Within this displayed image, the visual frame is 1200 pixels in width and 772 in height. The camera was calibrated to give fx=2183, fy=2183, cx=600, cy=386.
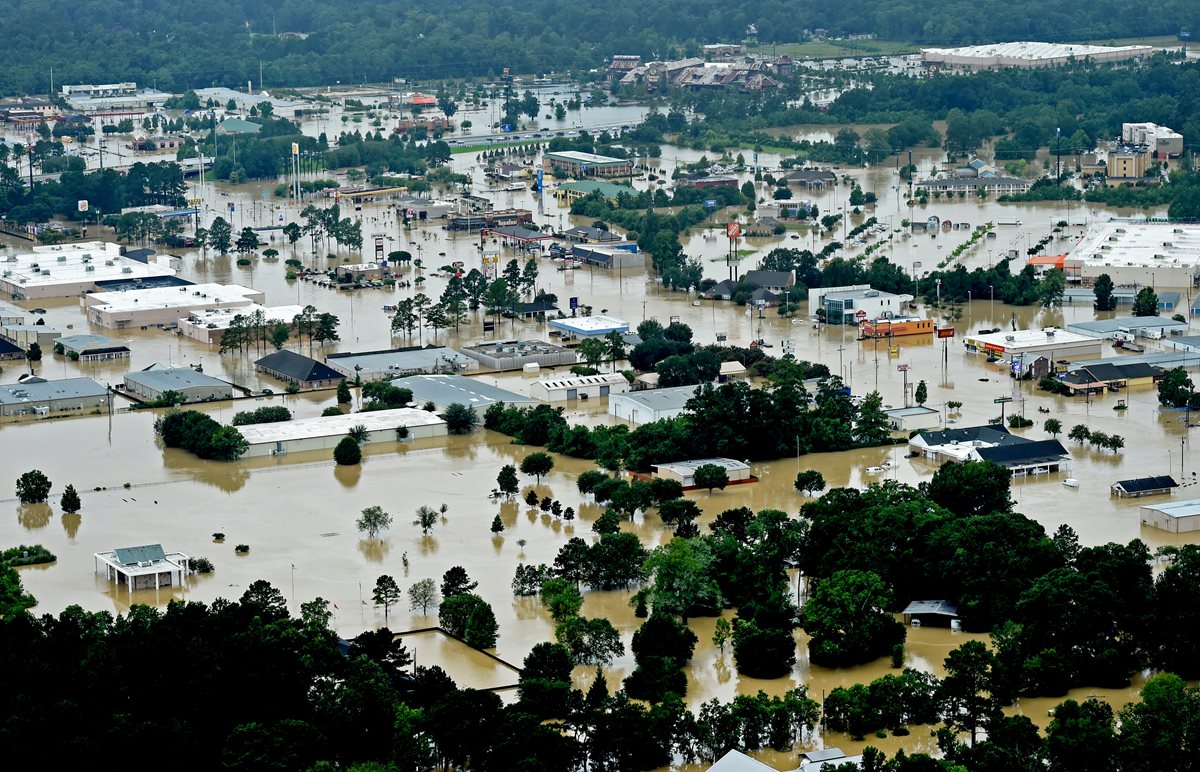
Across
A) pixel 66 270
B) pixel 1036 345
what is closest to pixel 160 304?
pixel 66 270

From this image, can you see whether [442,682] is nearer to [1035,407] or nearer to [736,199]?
[1035,407]

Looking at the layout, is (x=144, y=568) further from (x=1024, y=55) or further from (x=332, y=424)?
(x=1024, y=55)

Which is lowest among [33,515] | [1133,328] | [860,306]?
[33,515]

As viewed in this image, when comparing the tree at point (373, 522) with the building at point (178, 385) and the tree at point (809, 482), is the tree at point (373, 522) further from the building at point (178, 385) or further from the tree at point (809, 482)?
the building at point (178, 385)

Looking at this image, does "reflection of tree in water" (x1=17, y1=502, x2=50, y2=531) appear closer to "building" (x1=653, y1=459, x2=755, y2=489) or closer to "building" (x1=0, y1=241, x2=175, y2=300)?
"building" (x1=653, y1=459, x2=755, y2=489)

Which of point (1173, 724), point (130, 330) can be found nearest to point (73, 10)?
point (130, 330)

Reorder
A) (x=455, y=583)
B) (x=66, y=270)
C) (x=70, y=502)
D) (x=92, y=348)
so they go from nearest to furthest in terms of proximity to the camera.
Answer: (x=455, y=583), (x=70, y=502), (x=92, y=348), (x=66, y=270)
